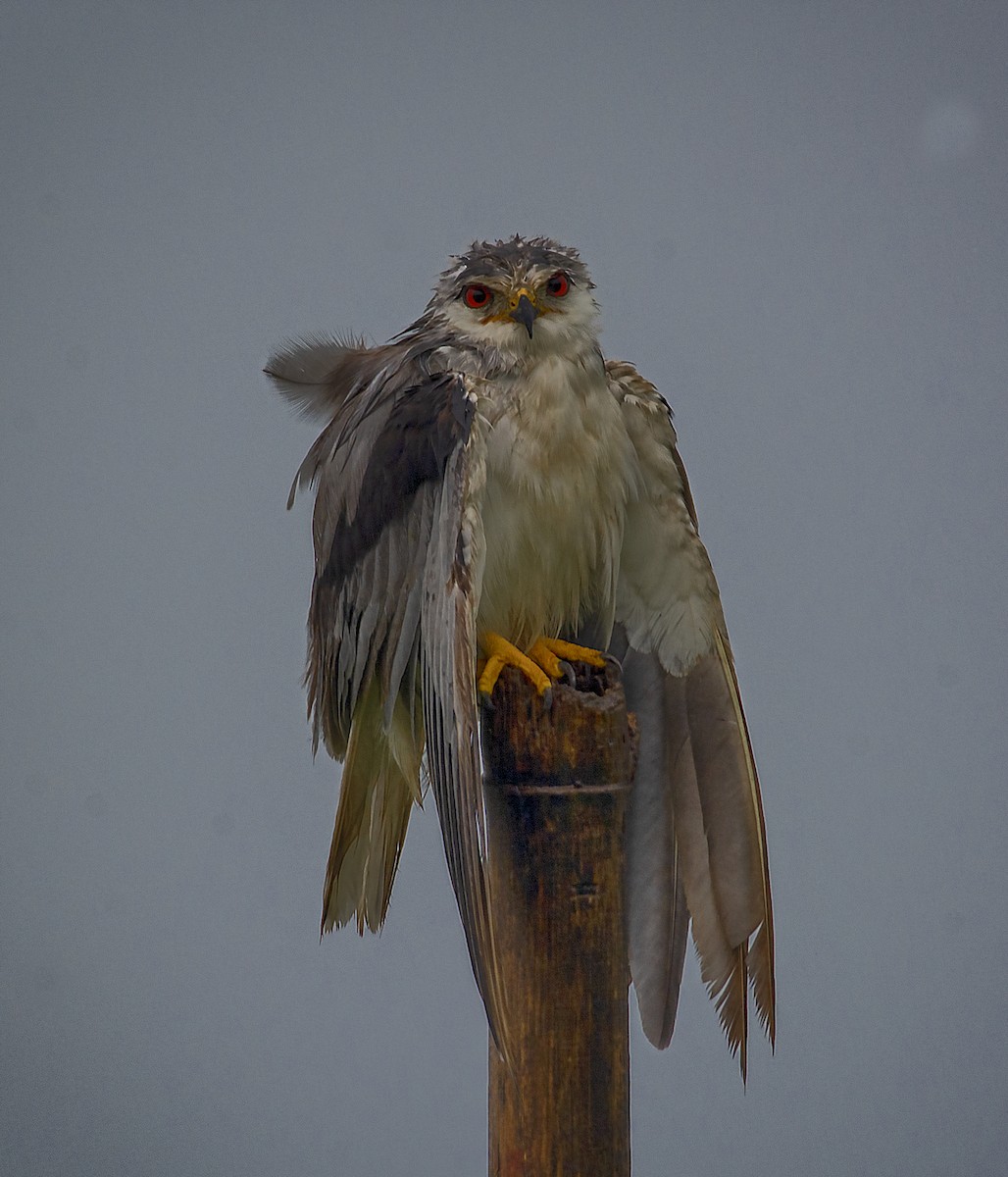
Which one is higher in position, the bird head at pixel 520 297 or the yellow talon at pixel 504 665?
the bird head at pixel 520 297

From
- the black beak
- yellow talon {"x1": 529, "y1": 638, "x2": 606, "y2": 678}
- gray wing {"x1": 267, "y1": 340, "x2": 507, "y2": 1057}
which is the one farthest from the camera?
yellow talon {"x1": 529, "y1": 638, "x2": 606, "y2": 678}

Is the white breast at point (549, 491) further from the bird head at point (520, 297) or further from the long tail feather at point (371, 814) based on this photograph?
the long tail feather at point (371, 814)

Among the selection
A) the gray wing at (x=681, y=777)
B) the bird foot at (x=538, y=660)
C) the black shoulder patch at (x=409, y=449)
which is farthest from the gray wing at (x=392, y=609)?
the gray wing at (x=681, y=777)

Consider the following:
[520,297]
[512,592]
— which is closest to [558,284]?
[520,297]

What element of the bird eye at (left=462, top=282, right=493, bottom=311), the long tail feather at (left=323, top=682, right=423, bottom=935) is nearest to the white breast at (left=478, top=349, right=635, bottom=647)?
the bird eye at (left=462, top=282, right=493, bottom=311)

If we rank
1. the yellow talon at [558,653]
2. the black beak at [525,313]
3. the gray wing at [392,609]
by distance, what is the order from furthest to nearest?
the yellow talon at [558,653] < the black beak at [525,313] < the gray wing at [392,609]

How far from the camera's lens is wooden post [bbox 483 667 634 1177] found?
5.65 ft

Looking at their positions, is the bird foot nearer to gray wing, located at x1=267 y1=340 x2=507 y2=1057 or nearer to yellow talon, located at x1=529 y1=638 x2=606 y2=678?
yellow talon, located at x1=529 y1=638 x2=606 y2=678

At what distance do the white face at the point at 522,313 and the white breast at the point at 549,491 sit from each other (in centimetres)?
3

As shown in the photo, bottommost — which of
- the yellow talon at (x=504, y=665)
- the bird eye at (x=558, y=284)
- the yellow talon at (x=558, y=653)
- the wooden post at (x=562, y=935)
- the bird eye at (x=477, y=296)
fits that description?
the wooden post at (x=562, y=935)

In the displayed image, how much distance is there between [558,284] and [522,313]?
97 mm

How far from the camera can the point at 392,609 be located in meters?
1.84

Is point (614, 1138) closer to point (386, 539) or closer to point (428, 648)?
point (428, 648)

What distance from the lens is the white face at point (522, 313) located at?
5.98ft
